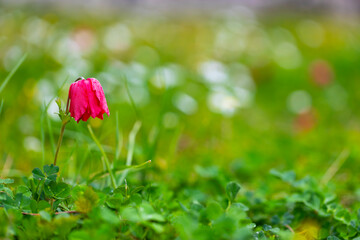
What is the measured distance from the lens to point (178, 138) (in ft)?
8.05

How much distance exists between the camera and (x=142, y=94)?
2863 millimetres

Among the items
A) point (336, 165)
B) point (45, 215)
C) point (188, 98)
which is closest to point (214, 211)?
point (45, 215)

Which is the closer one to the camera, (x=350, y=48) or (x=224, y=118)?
(x=224, y=118)

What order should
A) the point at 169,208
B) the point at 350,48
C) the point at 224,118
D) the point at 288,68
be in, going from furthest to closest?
the point at 350,48 < the point at 288,68 < the point at 224,118 < the point at 169,208

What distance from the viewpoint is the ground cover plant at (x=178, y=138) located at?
1.12 meters

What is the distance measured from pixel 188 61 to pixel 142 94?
4.87ft

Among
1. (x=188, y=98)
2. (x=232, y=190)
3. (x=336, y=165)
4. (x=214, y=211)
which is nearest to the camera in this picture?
(x=214, y=211)

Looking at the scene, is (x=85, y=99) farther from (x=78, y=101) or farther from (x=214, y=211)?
(x=214, y=211)

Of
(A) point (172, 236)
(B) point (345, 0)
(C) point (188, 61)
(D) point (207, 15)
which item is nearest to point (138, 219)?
(A) point (172, 236)

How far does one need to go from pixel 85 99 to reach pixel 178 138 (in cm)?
134

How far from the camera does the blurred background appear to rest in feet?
6.53

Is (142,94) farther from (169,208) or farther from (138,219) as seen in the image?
(138,219)

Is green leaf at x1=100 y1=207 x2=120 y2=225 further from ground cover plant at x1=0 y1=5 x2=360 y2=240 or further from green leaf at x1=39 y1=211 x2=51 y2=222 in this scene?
green leaf at x1=39 y1=211 x2=51 y2=222

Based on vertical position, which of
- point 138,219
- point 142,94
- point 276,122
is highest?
point 138,219
